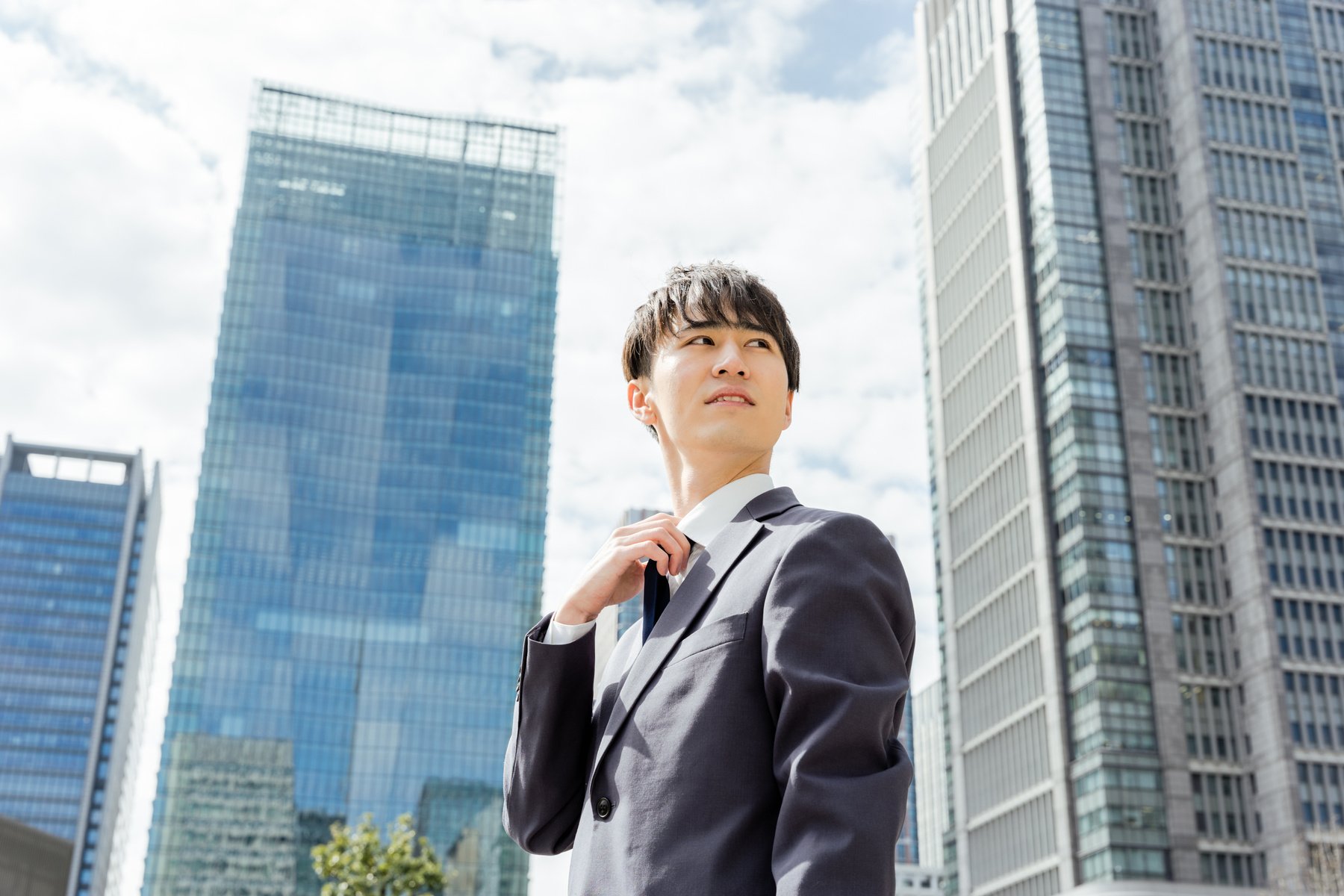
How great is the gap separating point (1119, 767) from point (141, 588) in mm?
105222

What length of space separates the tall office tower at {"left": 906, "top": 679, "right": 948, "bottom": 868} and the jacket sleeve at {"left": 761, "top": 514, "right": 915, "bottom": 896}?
171188mm

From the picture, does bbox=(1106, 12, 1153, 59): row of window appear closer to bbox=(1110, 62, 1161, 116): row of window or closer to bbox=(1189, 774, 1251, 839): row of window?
bbox=(1110, 62, 1161, 116): row of window

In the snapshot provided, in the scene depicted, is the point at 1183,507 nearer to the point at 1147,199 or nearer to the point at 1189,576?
the point at 1189,576

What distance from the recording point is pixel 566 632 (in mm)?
2850

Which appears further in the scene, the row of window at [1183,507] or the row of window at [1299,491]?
the row of window at [1183,507]

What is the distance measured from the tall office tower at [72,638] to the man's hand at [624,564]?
13451 centimetres

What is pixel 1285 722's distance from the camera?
209 feet

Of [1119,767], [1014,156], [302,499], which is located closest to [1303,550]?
[1119,767]

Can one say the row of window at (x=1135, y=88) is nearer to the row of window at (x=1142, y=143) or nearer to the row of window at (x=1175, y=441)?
the row of window at (x=1142, y=143)

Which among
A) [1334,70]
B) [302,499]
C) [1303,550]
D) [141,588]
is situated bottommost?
[1303,550]

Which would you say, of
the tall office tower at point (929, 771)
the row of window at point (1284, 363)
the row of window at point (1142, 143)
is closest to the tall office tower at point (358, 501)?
the row of window at point (1142, 143)

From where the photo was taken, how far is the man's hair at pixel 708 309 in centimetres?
296

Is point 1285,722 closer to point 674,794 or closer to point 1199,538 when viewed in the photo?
point 1199,538

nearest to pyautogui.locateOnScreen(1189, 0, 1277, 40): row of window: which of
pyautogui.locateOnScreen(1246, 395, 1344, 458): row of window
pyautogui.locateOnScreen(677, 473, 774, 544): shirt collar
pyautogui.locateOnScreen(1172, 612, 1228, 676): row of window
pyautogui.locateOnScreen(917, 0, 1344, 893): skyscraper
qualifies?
pyautogui.locateOnScreen(917, 0, 1344, 893): skyscraper
